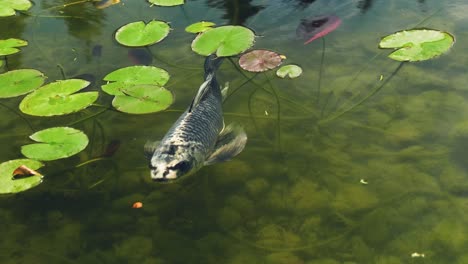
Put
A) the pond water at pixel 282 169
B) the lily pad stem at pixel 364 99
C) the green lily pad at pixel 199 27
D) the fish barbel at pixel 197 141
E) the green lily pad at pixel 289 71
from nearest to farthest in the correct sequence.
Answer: the pond water at pixel 282 169 → the fish barbel at pixel 197 141 → the lily pad stem at pixel 364 99 → the green lily pad at pixel 289 71 → the green lily pad at pixel 199 27

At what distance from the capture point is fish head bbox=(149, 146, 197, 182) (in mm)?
2592

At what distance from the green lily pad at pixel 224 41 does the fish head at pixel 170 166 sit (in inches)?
52.6

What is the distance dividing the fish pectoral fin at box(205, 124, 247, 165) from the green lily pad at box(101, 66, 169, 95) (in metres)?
0.71

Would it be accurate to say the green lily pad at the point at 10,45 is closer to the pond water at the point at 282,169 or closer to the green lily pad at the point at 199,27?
the pond water at the point at 282,169

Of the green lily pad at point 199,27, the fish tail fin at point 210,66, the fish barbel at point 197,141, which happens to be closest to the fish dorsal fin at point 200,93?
the fish barbel at point 197,141

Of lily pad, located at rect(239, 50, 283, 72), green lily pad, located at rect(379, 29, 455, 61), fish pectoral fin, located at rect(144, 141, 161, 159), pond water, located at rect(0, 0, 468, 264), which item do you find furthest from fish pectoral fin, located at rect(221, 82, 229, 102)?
green lily pad, located at rect(379, 29, 455, 61)

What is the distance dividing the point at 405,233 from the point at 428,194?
0.33 metres

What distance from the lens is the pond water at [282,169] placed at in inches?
98.9

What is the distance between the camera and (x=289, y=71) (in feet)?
12.0

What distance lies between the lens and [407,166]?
114 inches

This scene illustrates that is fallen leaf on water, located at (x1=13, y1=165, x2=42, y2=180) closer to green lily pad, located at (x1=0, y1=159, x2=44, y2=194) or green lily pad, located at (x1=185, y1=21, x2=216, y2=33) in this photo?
green lily pad, located at (x1=0, y1=159, x2=44, y2=194)

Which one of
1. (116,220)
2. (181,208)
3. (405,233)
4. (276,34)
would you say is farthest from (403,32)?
(116,220)

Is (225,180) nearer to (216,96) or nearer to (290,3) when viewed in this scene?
(216,96)

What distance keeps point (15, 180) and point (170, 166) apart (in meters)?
0.96
